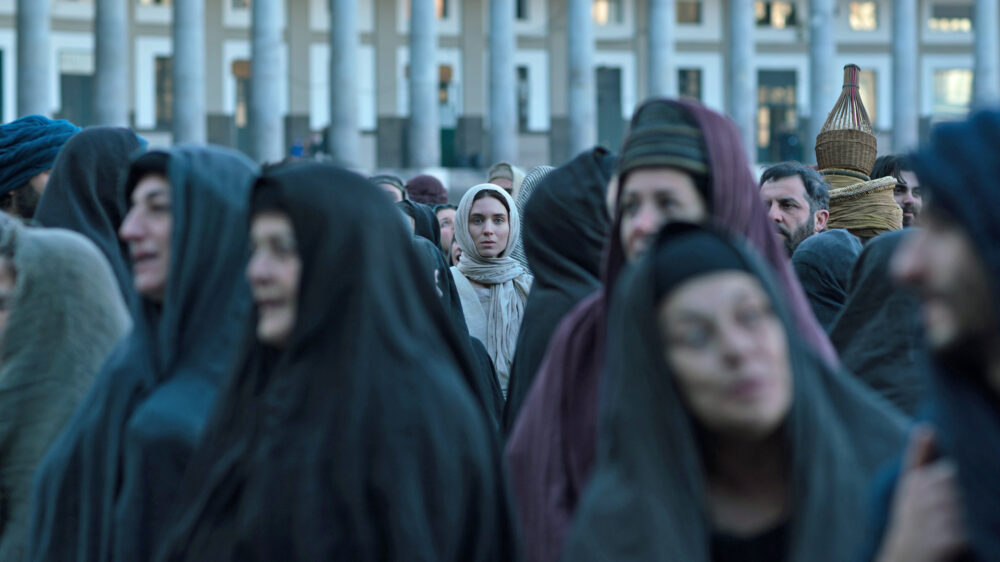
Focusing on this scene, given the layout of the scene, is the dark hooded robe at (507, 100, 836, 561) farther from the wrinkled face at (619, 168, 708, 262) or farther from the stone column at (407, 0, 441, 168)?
the stone column at (407, 0, 441, 168)

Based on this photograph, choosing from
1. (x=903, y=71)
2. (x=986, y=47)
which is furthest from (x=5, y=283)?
(x=986, y=47)

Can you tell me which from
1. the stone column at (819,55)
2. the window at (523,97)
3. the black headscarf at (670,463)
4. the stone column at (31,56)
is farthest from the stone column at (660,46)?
the black headscarf at (670,463)

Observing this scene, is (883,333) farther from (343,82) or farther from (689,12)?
(689,12)

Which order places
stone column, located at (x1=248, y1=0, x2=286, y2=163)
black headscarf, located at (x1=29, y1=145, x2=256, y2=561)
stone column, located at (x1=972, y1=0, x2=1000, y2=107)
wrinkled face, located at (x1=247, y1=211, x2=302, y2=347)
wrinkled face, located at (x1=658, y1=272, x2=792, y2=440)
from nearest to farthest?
wrinkled face, located at (x1=658, y1=272, x2=792, y2=440) < wrinkled face, located at (x1=247, y1=211, x2=302, y2=347) < black headscarf, located at (x1=29, y1=145, x2=256, y2=561) < stone column, located at (x1=248, y1=0, x2=286, y2=163) < stone column, located at (x1=972, y1=0, x2=1000, y2=107)

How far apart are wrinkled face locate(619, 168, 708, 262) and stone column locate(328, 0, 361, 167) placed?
29092 millimetres

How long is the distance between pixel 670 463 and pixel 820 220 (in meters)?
4.33

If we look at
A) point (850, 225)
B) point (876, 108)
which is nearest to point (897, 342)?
point (850, 225)

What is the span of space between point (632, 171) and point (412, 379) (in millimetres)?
770

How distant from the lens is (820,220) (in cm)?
659

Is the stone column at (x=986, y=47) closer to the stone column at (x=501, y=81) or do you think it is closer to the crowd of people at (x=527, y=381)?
the stone column at (x=501, y=81)

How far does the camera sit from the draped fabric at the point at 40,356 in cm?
380

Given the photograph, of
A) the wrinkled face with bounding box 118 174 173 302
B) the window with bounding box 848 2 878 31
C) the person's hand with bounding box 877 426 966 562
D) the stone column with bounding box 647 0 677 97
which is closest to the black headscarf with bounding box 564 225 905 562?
the person's hand with bounding box 877 426 966 562

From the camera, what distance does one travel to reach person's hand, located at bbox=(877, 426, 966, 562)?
1.94 m

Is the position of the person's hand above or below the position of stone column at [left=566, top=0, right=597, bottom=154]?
below
